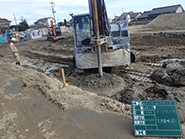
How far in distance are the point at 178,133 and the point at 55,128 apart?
2.27 metres

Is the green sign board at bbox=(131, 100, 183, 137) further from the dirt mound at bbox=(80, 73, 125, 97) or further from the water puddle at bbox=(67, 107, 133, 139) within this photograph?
the dirt mound at bbox=(80, 73, 125, 97)

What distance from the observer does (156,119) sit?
99.6 inches

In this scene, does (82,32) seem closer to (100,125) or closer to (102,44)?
(102,44)

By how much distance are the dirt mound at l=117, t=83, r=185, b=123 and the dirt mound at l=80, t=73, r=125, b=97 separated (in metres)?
0.49

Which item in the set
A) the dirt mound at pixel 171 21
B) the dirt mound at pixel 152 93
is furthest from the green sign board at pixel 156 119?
the dirt mound at pixel 171 21

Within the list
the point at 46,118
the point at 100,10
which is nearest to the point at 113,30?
the point at 100,10

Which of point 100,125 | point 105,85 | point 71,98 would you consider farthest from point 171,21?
point 100,125

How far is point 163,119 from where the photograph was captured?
251 centimetres

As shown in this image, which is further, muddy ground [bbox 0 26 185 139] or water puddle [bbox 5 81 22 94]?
water puddle [bbox 5 81 22 94]

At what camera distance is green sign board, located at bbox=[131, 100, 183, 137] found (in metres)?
2.45

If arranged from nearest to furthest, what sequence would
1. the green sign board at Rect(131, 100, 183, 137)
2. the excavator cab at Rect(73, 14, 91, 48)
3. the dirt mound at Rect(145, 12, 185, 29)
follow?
the green sign board at Rect(131, 100, 183, 137)
the excavator cab at Rect(73, 14, 91, 48)
the dirt mound at Rect(145, 12, 185, 29)

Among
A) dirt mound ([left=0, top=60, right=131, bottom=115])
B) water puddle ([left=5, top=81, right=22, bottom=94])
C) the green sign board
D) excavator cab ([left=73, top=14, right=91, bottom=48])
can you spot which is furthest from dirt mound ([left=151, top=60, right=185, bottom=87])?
water puddle ([left=5, top=81, right=22, bottom=94])

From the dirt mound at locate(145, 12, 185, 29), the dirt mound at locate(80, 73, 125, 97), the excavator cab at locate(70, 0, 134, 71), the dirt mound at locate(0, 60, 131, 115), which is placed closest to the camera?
the dirt mound at locate(0, 60, 131, 115)

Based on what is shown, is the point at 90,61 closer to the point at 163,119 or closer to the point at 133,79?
the point at 133,79
